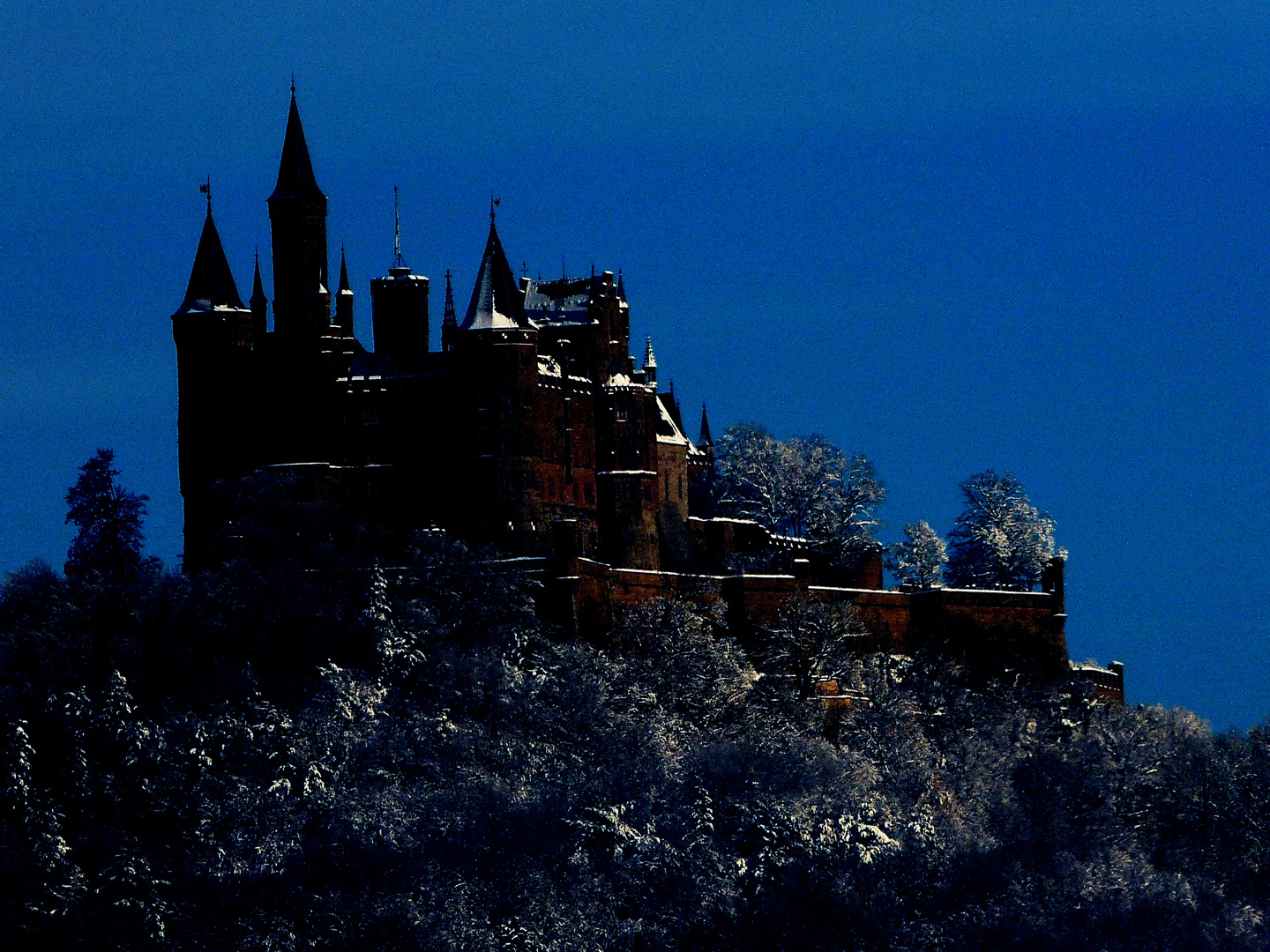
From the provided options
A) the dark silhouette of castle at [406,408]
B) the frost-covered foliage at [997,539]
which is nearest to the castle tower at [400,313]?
the dark silhouette of castle at [406,408]

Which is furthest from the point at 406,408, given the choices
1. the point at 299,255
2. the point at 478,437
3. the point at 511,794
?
the point at 511,794

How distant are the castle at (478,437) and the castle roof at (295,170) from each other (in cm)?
7

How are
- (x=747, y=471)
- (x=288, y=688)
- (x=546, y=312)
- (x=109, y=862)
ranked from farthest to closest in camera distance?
(x=747, y=471) < (x=546, y=312) < (x=288, y=688) < (x=109, y=862)

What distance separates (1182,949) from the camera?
267 feet

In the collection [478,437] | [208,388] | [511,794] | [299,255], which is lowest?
[511,794]

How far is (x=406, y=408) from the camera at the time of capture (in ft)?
320

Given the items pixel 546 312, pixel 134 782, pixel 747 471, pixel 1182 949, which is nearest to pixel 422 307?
pixel 546 312

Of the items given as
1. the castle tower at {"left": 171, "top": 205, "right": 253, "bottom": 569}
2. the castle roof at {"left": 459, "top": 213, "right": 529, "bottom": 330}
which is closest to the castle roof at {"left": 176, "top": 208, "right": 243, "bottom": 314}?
the castle tower at {"left": 171, "top": 205, "right": 253, "bottom": 569}

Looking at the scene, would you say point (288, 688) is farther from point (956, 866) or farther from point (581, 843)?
point (956, 866)

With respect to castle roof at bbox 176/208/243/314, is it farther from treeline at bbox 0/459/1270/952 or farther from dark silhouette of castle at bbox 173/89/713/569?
treeline at bbox 0/459/1270/952

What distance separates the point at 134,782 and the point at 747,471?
33.1 meters

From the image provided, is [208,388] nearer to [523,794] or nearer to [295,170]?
[295,170]

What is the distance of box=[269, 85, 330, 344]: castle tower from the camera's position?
318 ft

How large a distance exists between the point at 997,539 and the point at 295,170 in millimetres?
27320
